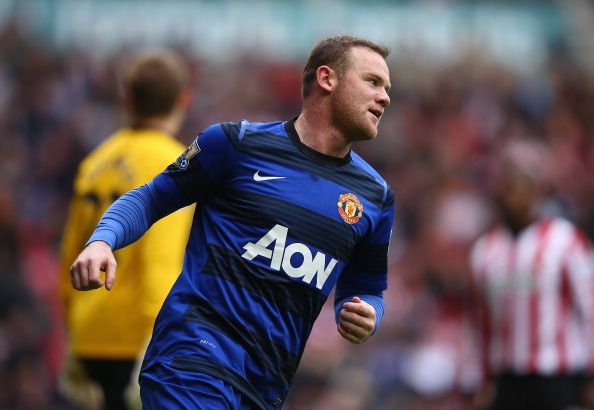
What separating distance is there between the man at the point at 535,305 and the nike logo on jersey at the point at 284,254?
3.42m

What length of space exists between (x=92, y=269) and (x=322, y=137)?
1.13m

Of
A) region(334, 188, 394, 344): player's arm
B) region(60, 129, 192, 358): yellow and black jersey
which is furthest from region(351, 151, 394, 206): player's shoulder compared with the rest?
region(60, 129, 192, 358): yellow and black jersey

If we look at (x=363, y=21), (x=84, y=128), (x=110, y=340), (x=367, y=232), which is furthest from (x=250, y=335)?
(x=363, y=21)

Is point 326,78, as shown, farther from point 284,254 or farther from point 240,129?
point 284,254

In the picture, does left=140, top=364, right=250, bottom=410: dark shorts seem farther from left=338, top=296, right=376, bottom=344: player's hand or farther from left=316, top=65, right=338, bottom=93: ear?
left=316, top=65, right=338, bottom=93: ear

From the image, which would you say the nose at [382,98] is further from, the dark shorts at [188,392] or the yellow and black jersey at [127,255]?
the yellow and black jersey at [127,255]

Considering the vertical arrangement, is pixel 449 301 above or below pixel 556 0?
below

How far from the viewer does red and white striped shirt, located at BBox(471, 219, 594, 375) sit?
724 cm

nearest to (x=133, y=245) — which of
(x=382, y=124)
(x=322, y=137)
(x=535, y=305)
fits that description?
(x=322, y=137)

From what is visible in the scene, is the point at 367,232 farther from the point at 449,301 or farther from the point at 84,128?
the point at 84,128

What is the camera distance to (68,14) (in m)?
16.0

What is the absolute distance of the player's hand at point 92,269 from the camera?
3652 mm

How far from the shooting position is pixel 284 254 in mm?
4145

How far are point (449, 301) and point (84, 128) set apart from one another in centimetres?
532
